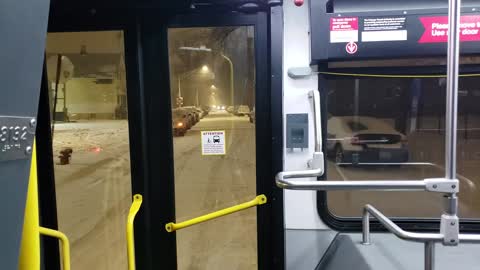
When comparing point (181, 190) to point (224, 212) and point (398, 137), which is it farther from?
point (398, 137)

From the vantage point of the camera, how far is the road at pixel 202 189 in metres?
2.22

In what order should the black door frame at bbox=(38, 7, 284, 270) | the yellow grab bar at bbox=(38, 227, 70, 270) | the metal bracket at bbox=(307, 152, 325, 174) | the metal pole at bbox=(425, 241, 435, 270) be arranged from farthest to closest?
the black door frame at bbox=(38, 7, 284, 270)
the yellow grab bar at bbox=(38, 227, 70, 270)
the metal bracket at bbox=(307, 152, 325, 174)
the metal pole at bbox=(425, 241, 435, 270)

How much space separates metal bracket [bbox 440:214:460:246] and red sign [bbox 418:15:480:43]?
49.5 inches

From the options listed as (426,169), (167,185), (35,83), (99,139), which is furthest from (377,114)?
(35,83)

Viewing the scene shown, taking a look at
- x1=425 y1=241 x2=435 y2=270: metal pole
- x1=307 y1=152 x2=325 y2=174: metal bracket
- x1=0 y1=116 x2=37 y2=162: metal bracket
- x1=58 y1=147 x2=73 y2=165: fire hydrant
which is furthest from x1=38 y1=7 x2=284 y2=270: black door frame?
x1=0 y1=116 x2=37 y2=162: metal bracket

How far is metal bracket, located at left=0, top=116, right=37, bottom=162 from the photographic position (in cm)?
79

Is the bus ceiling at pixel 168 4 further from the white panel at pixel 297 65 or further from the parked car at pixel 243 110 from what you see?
the parked car at pixel 243 110

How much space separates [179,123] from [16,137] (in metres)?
1.41

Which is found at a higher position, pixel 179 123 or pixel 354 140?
pixel 179 123

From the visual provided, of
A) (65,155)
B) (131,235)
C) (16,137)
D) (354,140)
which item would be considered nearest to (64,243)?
(131,235)

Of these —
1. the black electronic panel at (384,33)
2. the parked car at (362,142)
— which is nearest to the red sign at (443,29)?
the black electronic panel at (384,33)

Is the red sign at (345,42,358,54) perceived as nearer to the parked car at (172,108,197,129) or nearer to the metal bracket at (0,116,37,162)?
the parked car at (172,108,197,129)

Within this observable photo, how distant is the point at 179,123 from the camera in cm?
221

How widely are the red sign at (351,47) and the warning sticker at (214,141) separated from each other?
0.89 meters
